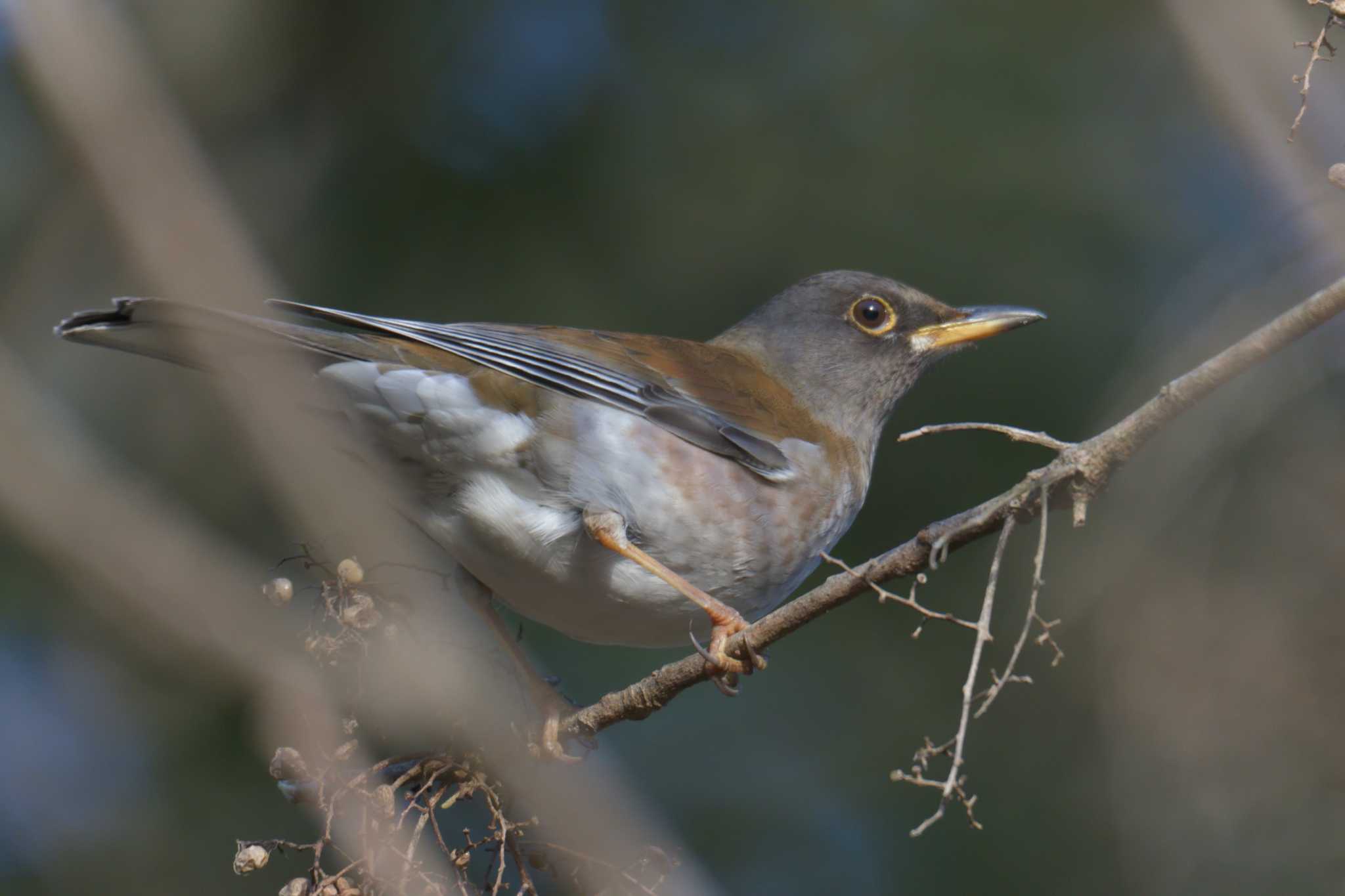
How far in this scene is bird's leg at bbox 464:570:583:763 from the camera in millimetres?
4031

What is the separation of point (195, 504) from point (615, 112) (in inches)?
131

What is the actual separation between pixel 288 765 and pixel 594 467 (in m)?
1.43

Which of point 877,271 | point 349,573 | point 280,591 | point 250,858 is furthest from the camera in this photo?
point 877,271

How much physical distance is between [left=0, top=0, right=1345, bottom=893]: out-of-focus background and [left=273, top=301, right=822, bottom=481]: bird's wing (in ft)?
2.77

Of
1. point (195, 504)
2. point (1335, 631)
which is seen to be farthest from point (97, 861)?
point (1335, 631)

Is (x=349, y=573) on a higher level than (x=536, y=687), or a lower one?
higher

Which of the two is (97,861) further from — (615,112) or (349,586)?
(615,112)

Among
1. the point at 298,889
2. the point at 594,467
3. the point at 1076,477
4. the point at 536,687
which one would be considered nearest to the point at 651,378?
the point at 594,467

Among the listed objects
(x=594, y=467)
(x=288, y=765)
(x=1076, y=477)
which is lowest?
(x=288, y=765)

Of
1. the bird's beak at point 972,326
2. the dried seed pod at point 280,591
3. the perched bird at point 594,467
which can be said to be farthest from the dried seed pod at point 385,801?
the bird's beak at point 972,326

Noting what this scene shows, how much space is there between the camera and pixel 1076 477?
8.03 ft

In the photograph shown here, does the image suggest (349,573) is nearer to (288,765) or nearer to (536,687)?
(288,765)

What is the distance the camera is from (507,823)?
317cm

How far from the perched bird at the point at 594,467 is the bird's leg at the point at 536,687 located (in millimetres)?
134
